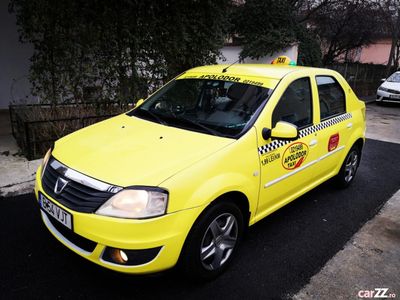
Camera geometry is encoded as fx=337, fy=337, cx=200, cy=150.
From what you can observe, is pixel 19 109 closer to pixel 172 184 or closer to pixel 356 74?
pixel 172 184

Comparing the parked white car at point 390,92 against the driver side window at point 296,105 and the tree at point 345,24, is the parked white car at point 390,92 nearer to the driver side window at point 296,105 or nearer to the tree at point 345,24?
the tree at point 345,24

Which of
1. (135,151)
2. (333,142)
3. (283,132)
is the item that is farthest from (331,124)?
(135,151)

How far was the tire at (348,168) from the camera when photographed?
4.42 metres

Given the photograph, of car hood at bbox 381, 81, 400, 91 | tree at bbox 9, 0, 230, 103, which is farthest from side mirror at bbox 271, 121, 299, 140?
car hood at bbox 381, 81, 400, 91

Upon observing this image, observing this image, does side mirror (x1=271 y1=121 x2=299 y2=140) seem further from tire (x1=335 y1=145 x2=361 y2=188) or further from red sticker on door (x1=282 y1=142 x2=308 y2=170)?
tire (x1=335 y1=145 x2=361 y2=188)

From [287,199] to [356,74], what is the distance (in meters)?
13.8

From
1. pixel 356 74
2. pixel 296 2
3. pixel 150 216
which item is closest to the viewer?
pixel 150 216

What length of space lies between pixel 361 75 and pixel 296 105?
14310 millimetres

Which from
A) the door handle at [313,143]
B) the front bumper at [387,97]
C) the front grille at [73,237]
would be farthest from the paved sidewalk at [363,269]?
the front bumper at [387,97]

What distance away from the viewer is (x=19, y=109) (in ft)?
18.7

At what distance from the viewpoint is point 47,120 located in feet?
16.7

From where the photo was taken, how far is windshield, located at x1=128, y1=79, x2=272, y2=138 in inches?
114

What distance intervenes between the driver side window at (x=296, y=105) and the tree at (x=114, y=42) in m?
3.36

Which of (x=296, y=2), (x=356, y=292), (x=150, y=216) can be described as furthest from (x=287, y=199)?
(x=296, y=2)
